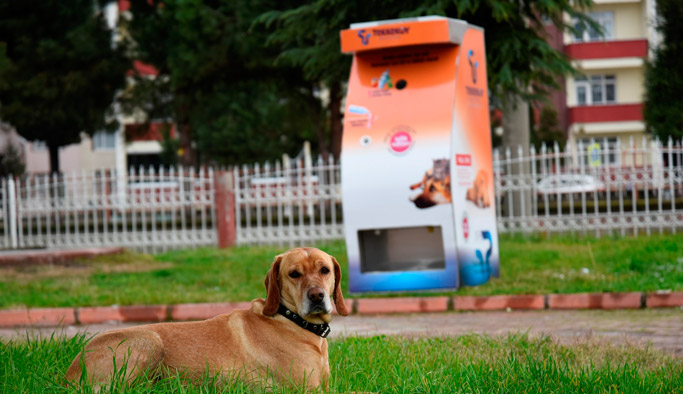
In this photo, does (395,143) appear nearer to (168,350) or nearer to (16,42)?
(168,350)

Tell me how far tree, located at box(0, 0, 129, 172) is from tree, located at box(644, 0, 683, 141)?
52.5 feet

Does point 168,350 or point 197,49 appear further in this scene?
point 197,49

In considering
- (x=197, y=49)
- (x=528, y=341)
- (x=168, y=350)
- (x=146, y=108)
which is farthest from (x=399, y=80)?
(x=146, y=108)

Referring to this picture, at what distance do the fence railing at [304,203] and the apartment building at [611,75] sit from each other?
105 ft

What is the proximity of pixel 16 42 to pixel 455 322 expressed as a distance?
23.1 meters

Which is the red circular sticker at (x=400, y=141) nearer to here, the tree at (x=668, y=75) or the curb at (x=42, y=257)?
the curb at (x=42, y=257)

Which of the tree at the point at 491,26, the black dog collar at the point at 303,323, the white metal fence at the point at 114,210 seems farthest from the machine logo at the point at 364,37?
the white metal fence at the point at 114,210

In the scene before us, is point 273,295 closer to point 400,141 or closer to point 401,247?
point 400,141

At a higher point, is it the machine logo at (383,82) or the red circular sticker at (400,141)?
the machine logo at (383,82)

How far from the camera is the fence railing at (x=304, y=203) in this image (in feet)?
52.9

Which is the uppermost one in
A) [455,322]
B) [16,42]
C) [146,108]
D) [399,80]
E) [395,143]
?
[16,42]

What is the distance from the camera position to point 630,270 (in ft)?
36.4

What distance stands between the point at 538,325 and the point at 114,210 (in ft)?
40.3

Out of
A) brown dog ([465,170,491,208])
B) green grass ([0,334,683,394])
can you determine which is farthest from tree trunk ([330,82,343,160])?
Answer: green grass ([0,334,683,394])
